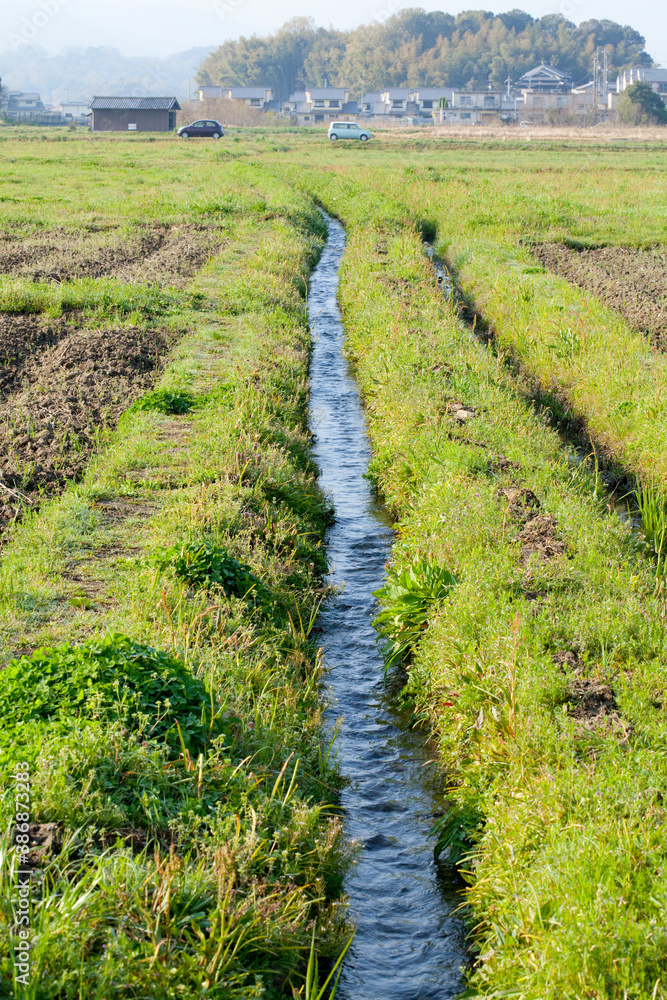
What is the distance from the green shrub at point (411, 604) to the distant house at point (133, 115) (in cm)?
8065

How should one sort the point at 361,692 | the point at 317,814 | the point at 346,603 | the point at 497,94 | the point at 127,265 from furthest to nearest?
the point at 497,94, the point at 127,265, the point at 346,603, the point at 361,692, the point at 317,814

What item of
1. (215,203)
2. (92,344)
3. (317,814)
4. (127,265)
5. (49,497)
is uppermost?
(215,203)

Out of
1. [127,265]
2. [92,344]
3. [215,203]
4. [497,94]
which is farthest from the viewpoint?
[497,94]

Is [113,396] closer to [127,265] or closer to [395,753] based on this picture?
[395,753]

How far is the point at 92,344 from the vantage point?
42.3 feet

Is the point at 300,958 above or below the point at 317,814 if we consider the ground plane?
below

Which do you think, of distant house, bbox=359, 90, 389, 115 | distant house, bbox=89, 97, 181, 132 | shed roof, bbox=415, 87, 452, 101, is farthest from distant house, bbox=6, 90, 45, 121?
shed roof, bbox=415, 87, 452, 101

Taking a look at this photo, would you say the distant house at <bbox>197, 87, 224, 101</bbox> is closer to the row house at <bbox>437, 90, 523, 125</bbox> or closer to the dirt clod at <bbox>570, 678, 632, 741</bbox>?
the row house at <bbox>437, 90, 523, 125</bbox>

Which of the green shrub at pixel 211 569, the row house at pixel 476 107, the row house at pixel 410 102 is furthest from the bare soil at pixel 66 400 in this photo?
the row house at pixel 410 102

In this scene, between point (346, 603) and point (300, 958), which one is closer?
point (300, 958)

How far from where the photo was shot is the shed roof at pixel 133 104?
76.9 metres

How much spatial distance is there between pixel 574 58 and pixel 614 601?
16516 cm

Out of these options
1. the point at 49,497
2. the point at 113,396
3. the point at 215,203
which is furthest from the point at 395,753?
the point at 215,203

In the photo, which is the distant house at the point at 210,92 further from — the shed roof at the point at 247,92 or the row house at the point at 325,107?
the row house at the point at 325,107
